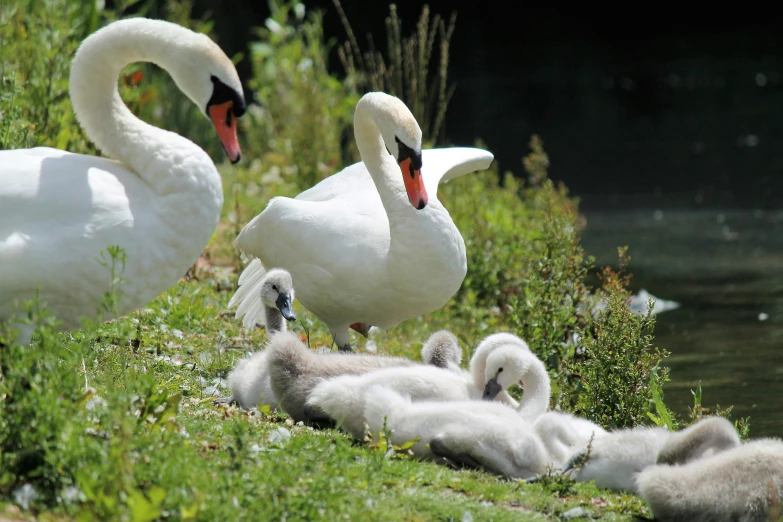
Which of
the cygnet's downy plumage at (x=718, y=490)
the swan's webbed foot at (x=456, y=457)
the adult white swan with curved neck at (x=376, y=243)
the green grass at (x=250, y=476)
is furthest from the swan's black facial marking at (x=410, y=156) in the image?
the cygnet's downy plumage at (x=718, y=490)

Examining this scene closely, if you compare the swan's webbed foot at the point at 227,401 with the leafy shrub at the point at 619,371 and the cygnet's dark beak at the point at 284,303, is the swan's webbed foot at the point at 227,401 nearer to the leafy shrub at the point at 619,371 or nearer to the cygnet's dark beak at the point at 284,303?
the cygnet's dark beak at the point at 284,303

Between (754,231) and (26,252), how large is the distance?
970 centimetres

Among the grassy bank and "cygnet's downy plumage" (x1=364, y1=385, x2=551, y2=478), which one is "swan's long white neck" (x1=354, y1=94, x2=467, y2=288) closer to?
the grassy bank

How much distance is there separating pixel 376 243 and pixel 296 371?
109cm

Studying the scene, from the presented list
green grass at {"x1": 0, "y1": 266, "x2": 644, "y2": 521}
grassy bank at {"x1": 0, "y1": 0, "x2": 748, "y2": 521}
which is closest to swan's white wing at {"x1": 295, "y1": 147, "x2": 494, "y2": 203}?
grassy bank at {"x1": 0, "y1": 0, "x2": 748, "y2": 521}

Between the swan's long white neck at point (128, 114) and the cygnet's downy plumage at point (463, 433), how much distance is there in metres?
1.24

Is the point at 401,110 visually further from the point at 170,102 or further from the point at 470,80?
the point at 470,80

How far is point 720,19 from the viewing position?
29609mm

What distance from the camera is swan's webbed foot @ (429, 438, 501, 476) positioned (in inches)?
191

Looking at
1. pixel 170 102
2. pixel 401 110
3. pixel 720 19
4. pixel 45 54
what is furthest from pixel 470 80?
pixel 401 110

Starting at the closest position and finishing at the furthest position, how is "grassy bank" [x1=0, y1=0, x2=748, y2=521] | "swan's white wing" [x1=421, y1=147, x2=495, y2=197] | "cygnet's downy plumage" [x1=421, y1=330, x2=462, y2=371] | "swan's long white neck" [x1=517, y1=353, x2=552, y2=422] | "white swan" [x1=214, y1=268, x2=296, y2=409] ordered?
"grassy bank" [x1=0, y1=0, x2=748, y2=521], "swan's long white neck" [x1=517, y1=353, x2=552, y2=422], "white swan" [x1=214, y1=268, x2=296, y2=409], "cygnet's downy plumage" [x1=421, y1=330, x2=462, y2=371], "swan's white wing" [x1=421, y1=147, x2=495, y2=197]

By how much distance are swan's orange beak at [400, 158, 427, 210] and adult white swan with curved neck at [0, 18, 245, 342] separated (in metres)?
1.14

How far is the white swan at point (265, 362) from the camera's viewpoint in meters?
5.67

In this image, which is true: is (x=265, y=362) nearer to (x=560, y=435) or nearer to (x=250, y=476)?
(x=560, y=435)
